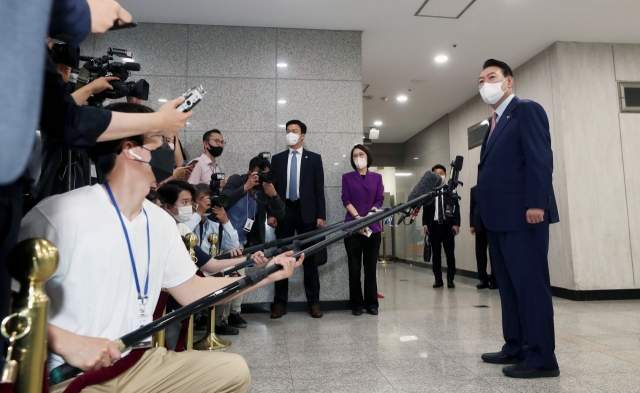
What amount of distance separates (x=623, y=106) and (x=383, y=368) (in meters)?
4.68

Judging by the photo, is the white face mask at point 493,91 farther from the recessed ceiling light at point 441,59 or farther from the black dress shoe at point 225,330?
the recessed ceiling light at point 441,59

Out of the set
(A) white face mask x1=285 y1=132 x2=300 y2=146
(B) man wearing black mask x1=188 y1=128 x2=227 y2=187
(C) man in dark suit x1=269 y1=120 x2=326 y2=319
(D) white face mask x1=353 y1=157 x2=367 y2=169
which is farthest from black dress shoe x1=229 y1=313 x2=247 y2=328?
(D) white face mask x1=353 y1=157 x2=367 y2=169

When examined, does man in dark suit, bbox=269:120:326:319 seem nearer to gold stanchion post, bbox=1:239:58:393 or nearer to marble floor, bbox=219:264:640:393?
marble floor, bbox=219:264:640:393

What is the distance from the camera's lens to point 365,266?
4.28 metres

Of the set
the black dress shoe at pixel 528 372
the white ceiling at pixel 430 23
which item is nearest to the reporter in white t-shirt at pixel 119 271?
the black dress shoe at pixel 528 372

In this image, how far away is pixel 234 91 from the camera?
4.56 m

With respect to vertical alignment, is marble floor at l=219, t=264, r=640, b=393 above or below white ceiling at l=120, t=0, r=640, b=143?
below

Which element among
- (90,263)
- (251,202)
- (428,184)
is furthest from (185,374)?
(251,202)

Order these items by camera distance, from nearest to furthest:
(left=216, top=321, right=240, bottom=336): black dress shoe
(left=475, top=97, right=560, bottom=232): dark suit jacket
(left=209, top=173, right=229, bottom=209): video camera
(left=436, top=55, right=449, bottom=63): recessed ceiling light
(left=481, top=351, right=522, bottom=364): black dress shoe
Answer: (left=475, top=97, right=560, bottom=232): dark suit jacket, (left=481, top=351, right=522, bottom=364): black dress shoe, (left=209, top=173, right=229, bottom=209): video camera, (left=216, top=321, right=240, bottom=336): black dress shoe, (left=436, top=55, right=449, bottom=63): recessed ceiling light

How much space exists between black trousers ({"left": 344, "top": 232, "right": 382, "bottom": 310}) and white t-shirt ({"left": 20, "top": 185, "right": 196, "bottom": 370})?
3209 mm

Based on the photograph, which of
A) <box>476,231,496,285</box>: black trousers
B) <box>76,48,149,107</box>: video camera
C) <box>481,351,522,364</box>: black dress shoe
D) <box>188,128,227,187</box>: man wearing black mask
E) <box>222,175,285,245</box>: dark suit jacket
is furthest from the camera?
<box>476,231,496,285</box>: black trousers

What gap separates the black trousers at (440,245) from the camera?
6.28 meters

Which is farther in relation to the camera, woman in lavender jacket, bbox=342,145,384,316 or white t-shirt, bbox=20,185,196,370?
woman in lavender jacket, bbox=342,145,384,316

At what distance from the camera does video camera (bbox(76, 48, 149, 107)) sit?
1.65m
